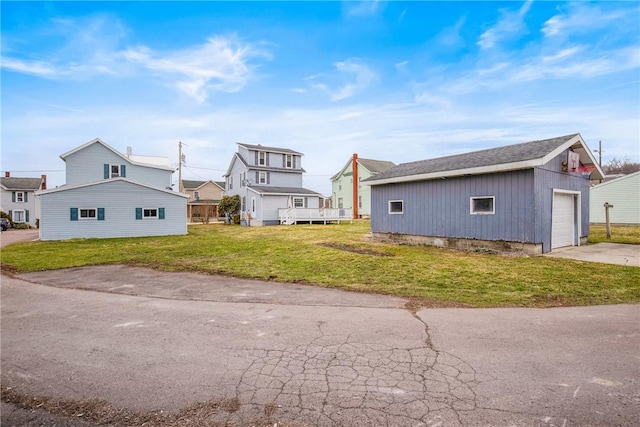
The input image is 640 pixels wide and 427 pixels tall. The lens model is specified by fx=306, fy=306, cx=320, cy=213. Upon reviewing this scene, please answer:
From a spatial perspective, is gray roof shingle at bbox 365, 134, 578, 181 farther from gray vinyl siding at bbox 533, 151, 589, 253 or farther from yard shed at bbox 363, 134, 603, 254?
gray vinyl siding at bbox 533, 151, 589, 253

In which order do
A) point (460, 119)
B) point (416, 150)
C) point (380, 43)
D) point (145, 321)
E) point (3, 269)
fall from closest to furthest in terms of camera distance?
point (145, 321) < point (3, 269) < point (380, 43) < point (460, 119) < point (416, 150)

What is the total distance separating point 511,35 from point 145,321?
20.8 metres

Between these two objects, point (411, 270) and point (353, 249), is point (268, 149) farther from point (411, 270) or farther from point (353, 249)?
point (411, 270)

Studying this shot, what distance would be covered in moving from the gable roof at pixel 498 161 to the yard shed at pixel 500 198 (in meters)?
0.03

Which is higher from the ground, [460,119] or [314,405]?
[460,119]

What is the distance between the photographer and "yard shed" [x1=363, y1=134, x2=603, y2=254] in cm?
1147

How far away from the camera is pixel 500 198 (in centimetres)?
1214

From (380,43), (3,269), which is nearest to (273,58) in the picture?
(380,43)

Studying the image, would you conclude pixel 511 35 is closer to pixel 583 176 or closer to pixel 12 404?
pixel 583 176

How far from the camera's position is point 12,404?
9.34 feet

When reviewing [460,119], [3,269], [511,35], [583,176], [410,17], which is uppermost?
[410,17]

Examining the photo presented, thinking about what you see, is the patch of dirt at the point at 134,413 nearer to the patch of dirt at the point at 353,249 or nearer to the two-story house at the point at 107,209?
the patch of dirt at the point at 353,249

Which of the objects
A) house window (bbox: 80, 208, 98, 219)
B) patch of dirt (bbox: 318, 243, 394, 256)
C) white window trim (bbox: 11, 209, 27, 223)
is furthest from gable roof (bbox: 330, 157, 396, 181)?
white window trim (bbox: 11, 209, 27, 223)

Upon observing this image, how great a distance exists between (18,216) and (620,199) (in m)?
68.9
